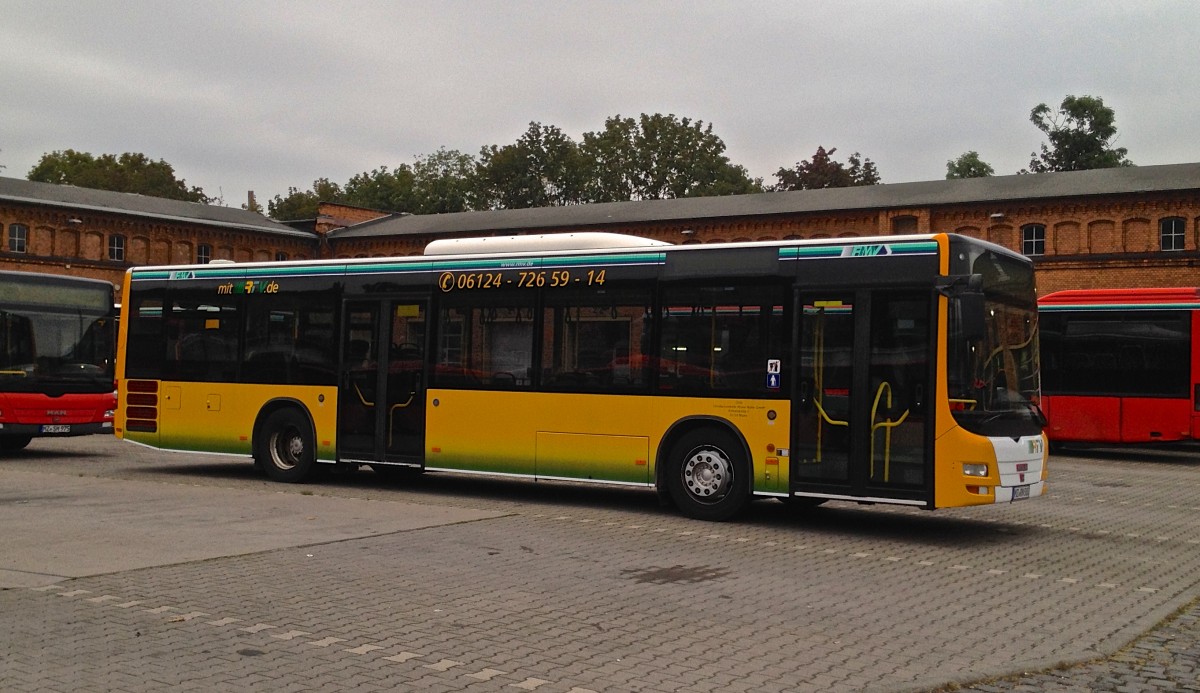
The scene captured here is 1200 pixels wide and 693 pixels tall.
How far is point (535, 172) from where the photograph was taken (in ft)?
303

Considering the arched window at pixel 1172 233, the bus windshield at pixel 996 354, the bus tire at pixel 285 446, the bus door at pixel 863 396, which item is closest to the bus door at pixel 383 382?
the bus tire at pixel 285 446

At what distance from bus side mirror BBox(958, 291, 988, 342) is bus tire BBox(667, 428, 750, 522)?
277 centimetres

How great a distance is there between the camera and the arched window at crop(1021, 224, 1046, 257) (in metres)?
48.8

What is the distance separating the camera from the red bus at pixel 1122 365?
24.1 metres

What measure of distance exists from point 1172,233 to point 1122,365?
24.8 meters

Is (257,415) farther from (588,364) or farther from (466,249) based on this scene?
(588,364)

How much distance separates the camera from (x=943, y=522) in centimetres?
1381

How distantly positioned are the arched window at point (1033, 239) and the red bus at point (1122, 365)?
79.8 ft

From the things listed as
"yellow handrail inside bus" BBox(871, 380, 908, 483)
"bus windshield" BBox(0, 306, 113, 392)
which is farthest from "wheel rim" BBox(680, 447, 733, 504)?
"bus windshield" BBox(0, 306, 113, 392)

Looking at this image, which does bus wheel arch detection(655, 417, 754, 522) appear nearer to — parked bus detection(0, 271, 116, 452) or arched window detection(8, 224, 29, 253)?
parked bus detection(0, 271, 116, 452)

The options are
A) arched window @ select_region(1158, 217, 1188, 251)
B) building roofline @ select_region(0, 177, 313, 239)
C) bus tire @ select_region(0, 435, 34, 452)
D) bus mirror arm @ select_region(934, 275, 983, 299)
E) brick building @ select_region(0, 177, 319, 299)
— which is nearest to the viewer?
bus mirror arm @ select_region(934, 275, 983, 299)

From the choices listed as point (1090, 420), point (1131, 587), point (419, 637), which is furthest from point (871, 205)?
point (419, 637)

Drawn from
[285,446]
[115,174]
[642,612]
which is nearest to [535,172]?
[115,174]

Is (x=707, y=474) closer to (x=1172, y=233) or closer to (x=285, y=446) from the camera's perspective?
(x=285, y=446)
